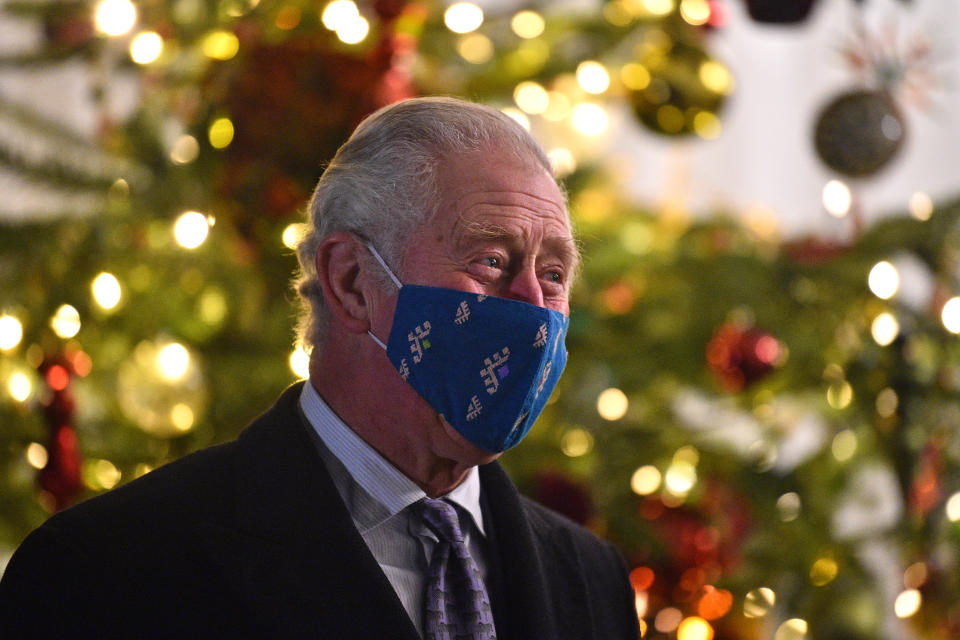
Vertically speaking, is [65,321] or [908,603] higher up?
[65,321]

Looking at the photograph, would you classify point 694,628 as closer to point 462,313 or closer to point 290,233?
point 290,233

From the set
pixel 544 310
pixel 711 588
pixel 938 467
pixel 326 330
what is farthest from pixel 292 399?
pixel 938 467

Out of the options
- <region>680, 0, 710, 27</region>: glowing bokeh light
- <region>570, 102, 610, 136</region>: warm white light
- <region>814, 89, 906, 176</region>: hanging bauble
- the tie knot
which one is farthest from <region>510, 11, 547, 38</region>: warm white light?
the tie knot

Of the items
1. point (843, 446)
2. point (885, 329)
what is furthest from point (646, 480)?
point (885, 329)

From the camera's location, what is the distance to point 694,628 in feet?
9.15

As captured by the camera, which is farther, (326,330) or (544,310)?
(326,330)

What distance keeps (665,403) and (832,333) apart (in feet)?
1.59

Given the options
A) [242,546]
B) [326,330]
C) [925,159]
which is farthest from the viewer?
[925,159]

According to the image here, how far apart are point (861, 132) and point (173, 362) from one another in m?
1.83

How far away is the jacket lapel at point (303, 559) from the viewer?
140 cm

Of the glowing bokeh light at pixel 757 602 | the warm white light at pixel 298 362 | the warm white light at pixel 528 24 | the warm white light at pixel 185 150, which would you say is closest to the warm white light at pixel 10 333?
the warm white light at pixel 185 150

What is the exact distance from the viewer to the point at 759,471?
2.87m

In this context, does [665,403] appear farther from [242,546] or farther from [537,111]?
[242,546]

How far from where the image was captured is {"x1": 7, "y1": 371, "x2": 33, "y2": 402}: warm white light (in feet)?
8.18
